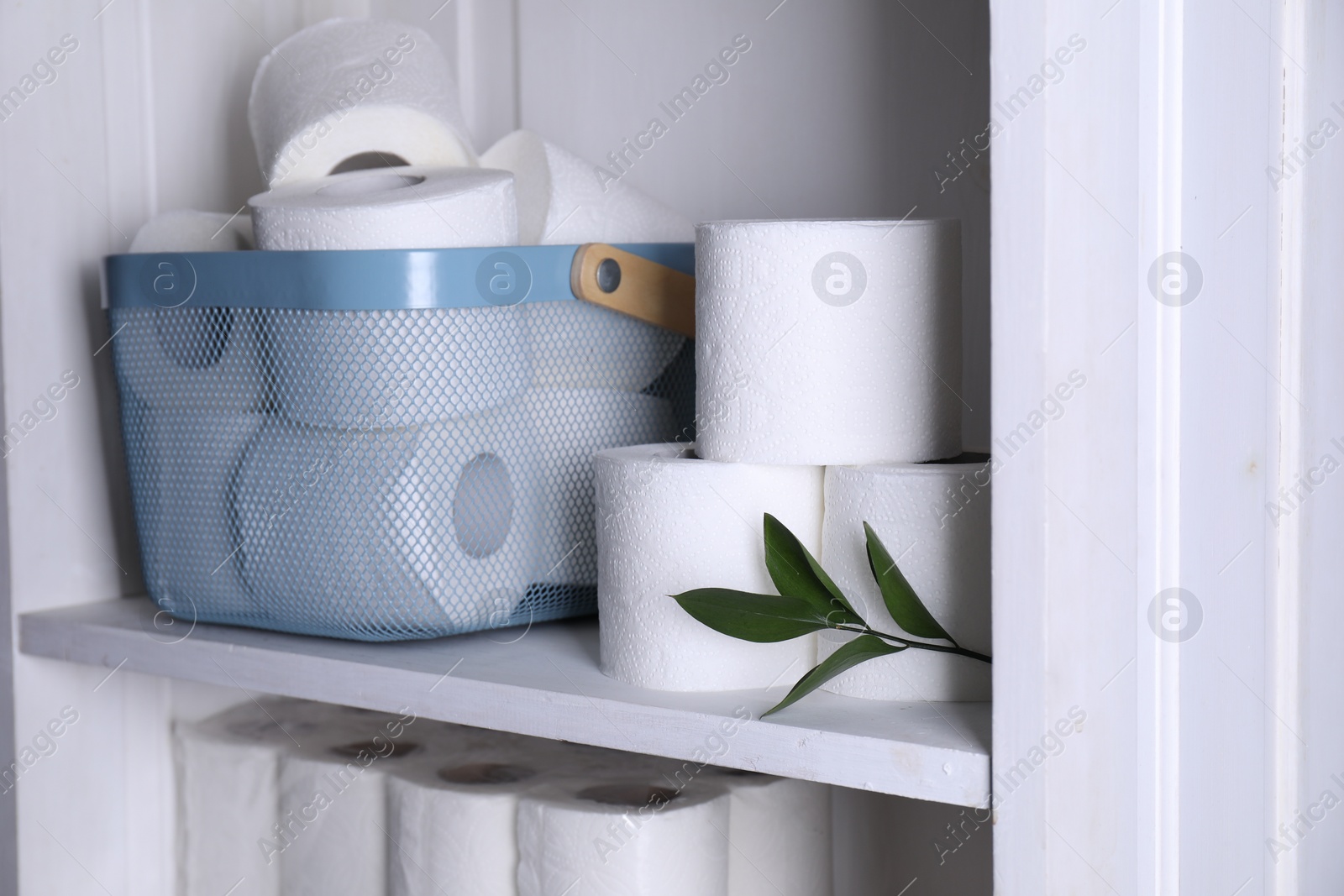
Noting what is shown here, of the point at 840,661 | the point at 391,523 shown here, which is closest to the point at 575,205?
the point at 391,523

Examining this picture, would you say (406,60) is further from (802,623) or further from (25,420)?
(802,623)

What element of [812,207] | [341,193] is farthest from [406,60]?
[812,207]

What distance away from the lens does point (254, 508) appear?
603 mm

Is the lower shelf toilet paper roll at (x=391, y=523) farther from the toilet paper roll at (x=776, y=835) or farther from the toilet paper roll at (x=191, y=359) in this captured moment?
the toilet paper roll at (x=776, y=835)

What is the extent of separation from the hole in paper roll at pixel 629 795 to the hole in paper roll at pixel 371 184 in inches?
12.5

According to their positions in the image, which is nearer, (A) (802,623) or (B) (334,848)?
(A) (802,623)

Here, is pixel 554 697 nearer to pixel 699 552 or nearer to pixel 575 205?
pixel 699 552

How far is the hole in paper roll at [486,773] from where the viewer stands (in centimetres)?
66

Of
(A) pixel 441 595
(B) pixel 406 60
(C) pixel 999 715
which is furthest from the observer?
(B) pixel 406 60

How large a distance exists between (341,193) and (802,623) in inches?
12.7

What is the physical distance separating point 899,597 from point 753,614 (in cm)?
5

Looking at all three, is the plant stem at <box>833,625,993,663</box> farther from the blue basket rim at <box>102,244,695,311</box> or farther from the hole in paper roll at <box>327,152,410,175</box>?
the hole in paper roll at <box>327,152,410,175</box>

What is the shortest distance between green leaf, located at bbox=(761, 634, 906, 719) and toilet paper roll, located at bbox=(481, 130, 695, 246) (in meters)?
0.27

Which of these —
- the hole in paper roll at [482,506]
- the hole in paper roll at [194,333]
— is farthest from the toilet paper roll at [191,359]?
the hole in paper roll at [482,506]
